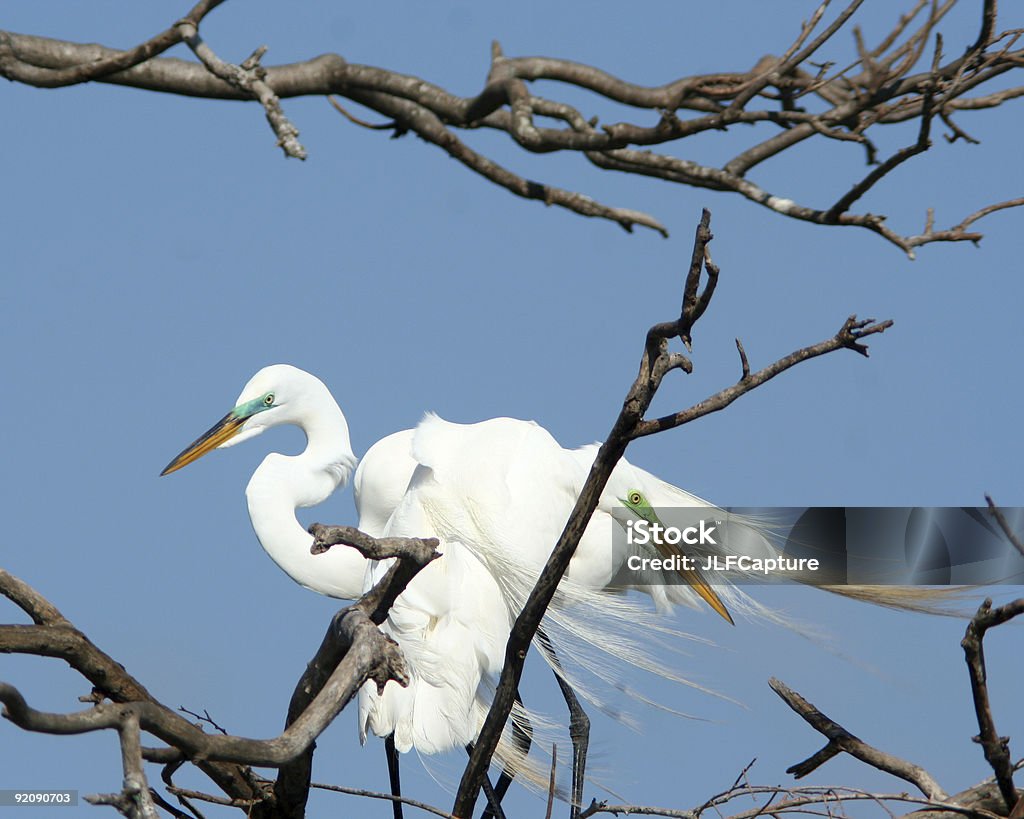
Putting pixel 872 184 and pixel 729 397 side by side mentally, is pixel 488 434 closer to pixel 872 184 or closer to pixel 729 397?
pixel 729 397

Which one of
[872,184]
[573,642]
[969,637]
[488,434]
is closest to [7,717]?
[872,184]

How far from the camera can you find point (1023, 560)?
4926 mm

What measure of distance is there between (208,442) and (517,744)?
7.22ft

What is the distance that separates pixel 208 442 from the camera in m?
7.18

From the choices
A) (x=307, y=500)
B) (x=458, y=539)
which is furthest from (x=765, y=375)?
(x=307, y=500)

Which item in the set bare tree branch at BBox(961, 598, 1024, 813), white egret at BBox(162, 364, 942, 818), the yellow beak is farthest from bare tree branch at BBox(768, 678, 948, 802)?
the yellow beak

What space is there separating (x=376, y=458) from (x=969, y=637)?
4.35 metres

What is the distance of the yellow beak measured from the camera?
7.18 m

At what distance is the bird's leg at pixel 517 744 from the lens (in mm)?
5926

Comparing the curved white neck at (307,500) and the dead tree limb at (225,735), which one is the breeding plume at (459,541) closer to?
the curved white neck at (307,500)

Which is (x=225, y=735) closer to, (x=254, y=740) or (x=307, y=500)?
(x=254, y=740)

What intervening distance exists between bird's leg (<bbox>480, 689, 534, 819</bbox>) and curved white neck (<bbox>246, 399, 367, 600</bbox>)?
117 cm

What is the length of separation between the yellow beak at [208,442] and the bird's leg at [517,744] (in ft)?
6.68
